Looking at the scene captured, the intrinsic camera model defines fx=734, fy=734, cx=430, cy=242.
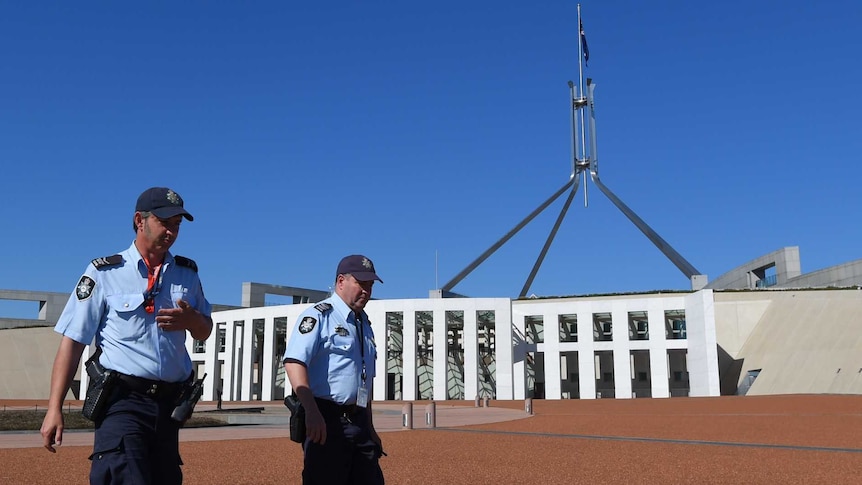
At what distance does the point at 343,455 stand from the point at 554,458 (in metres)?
7.34

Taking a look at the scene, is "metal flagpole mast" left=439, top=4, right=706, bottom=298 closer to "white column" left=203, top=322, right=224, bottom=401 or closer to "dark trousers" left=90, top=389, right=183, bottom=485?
"white column" left=203, top=322, right=224, bottom=401

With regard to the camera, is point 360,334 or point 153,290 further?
point 360,334

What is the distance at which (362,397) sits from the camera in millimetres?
4418

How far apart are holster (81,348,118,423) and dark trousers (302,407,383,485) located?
3.75 ft

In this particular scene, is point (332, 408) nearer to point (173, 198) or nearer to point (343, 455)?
point (343, 455)

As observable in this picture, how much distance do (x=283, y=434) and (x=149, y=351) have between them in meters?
13.3

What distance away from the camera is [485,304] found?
45.8 meters

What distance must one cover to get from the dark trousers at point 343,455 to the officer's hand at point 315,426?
16 centimetres

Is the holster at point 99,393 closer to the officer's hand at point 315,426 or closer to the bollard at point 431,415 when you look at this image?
the officer's hand at point 315,426

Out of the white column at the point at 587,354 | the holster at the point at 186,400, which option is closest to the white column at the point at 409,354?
the white column at the point at 587,354

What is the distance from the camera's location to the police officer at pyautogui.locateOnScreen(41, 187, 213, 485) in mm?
3406

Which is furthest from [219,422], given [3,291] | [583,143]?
[3,291]

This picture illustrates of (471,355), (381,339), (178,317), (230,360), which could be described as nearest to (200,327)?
(178,317)

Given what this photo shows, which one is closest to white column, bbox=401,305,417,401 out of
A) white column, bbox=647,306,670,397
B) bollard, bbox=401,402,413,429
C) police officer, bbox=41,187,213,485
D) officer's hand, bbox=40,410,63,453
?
white column, bbox=647,306,670,397
